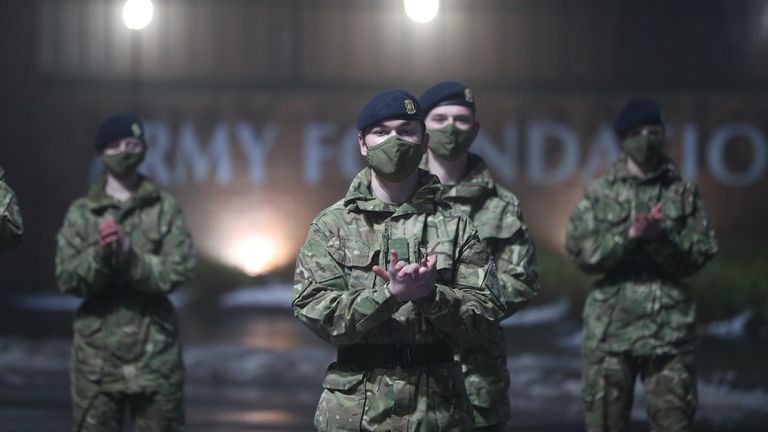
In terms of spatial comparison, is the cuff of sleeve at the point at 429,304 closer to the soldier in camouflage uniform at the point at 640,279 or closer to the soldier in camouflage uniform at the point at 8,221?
the soldier in camouflage uniform at the point at 8,221

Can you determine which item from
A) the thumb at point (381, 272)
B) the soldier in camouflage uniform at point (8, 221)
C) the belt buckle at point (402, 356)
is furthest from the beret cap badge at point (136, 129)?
the thumb at point (381, 272)

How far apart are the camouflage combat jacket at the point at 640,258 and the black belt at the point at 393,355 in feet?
9.56

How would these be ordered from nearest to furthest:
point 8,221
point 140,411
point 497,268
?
point 8,221 < point 497,268 < point 140,411

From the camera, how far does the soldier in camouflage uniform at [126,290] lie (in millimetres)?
7215

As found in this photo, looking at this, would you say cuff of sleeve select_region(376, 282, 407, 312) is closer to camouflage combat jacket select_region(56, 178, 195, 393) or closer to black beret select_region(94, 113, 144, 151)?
camouflage combat jacket select_region(56, 178, 195, 393)

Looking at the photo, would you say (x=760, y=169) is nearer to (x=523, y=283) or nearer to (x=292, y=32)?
(x=292, y=32)

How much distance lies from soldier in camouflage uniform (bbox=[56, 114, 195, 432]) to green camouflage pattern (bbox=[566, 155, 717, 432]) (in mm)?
2178

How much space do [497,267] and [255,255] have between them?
7.61m

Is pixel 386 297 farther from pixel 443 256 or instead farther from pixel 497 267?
pixel 497 267

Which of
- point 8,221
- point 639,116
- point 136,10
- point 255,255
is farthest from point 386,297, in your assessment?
point 255,255

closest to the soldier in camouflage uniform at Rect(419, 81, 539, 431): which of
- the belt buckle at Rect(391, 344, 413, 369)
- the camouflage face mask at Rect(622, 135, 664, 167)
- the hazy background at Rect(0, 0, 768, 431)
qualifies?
the camouflage face mask at Rect(622, 135, 664, 167)

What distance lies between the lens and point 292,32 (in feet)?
47.8

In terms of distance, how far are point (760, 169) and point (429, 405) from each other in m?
9.83

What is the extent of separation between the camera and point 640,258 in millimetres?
7758
